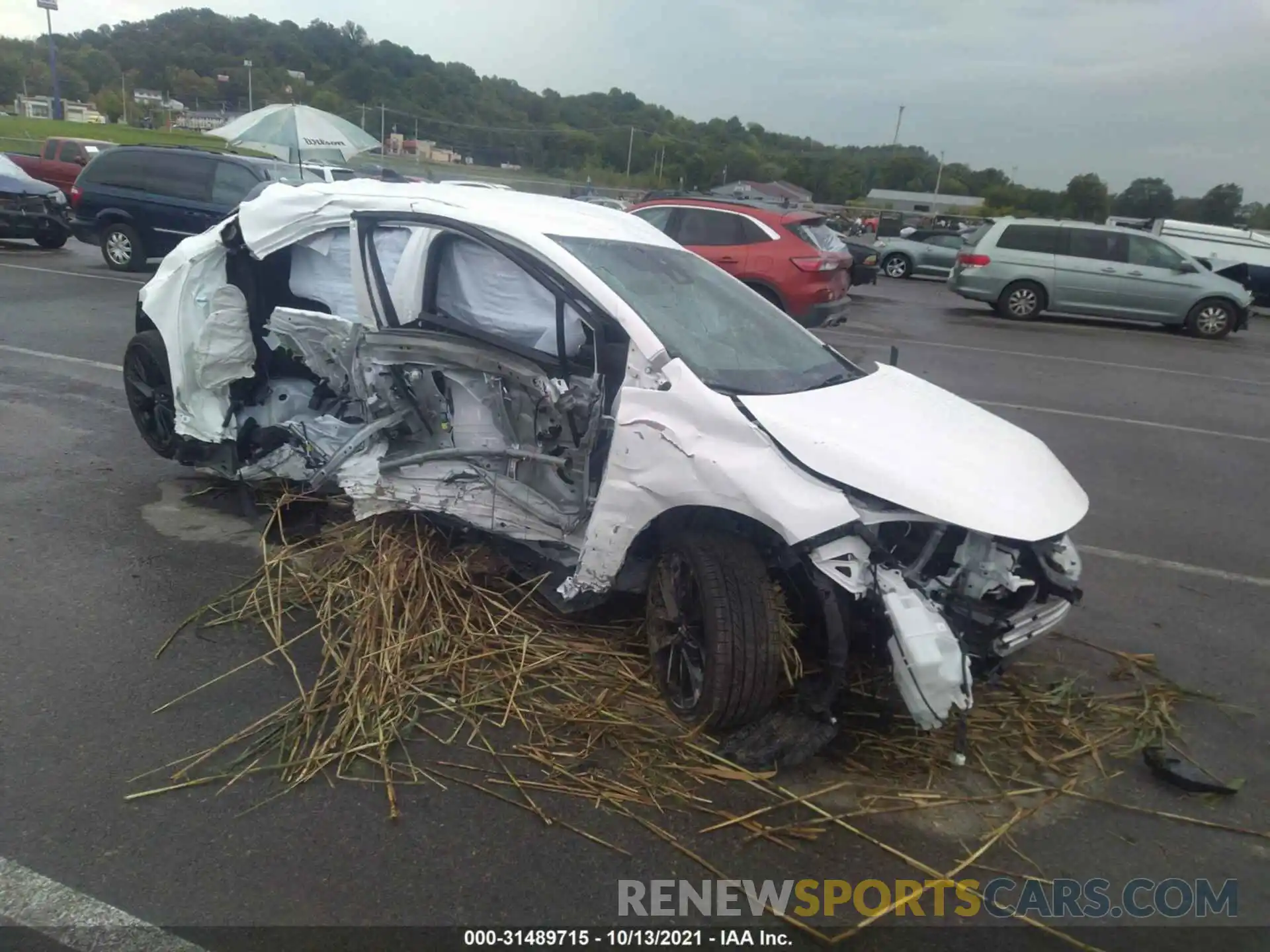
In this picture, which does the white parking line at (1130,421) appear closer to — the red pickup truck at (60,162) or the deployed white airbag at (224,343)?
the deployed white airbag at (224,343)

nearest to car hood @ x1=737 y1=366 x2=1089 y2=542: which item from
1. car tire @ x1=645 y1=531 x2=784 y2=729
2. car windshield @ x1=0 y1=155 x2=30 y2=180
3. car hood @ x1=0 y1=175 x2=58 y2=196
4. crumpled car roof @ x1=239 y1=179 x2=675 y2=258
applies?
car tire @ x1=645 y1=531 x2=784 y2=729

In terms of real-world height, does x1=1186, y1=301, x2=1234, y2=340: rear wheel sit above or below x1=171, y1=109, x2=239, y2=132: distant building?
below

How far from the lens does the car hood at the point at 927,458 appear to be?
3205 millimetres

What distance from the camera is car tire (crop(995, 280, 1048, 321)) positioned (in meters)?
16.7

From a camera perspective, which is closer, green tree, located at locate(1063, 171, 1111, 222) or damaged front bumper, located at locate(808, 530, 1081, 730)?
damaged front bumper, located at locate(808, 530, 1081, 730)

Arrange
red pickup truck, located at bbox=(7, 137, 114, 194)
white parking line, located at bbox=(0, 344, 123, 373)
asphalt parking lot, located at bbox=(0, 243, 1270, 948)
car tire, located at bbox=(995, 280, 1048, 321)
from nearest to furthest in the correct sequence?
asphalt parking lot, located at bbox=(0, 243, 1270, 948), white parking line, located at bbox=(0, 344, 123, 373), car tire, located at bbox=(995, 280, 1048, 321), red pickup truck, located at bbox=(7, 137, 114, 194)

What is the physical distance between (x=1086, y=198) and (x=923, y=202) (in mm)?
9330

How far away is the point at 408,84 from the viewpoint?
38.2m

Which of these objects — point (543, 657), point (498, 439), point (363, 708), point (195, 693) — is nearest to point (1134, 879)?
point (543, 657)

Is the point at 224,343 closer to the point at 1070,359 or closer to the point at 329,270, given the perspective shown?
the point at 329,270

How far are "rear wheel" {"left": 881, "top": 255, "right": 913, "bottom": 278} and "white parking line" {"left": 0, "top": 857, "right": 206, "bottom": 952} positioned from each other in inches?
960

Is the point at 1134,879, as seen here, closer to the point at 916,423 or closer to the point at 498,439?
the point at 916,423

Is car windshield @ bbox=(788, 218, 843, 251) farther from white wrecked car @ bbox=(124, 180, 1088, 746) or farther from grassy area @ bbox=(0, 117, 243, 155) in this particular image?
grassy area @ bbox=(0, 117, 243, 155)

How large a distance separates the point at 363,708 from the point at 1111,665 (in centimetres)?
326
